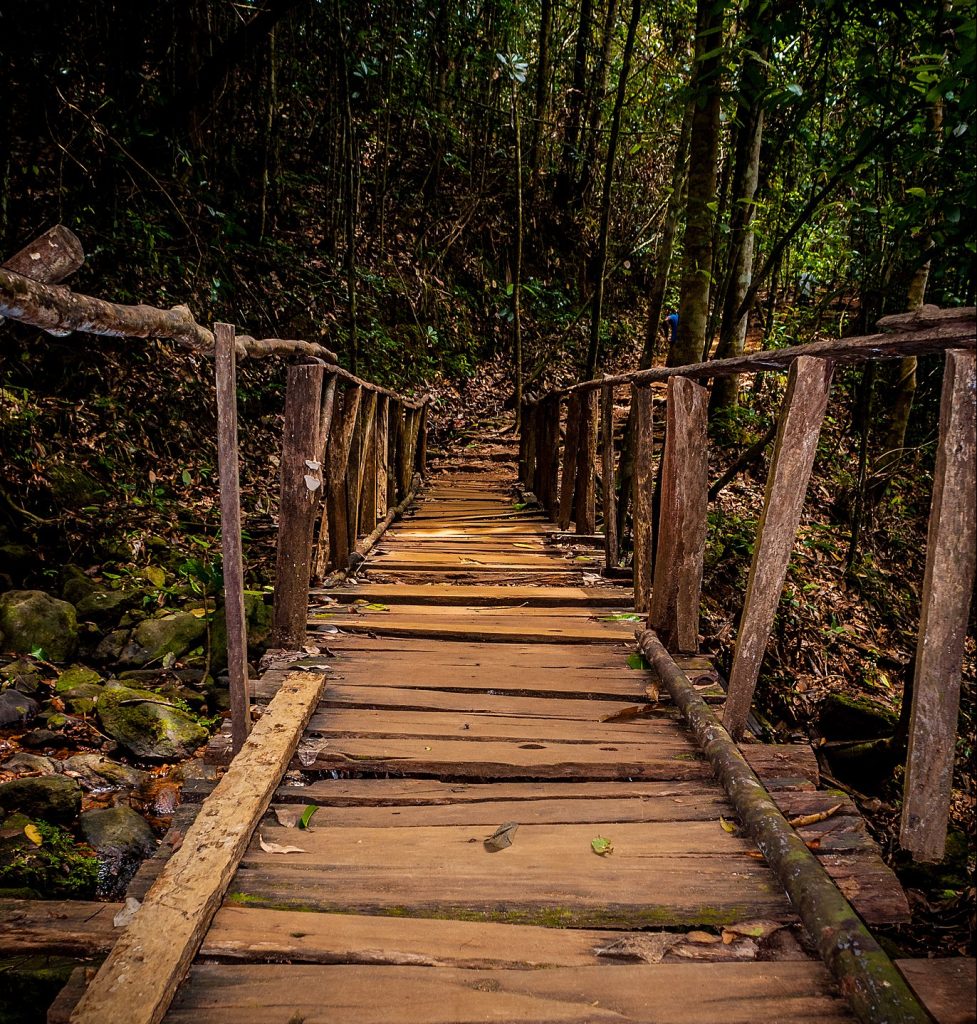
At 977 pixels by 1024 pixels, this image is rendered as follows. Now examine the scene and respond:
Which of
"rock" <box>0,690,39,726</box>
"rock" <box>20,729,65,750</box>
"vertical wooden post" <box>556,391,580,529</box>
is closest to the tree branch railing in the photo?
"vertical wooden post" <box>556,391,580,529</box>

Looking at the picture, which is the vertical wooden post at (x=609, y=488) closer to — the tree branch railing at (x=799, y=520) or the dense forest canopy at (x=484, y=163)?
the tree branch railing at (x=799, y=520)

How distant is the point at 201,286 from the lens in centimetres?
823

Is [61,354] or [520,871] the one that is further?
[61,354]

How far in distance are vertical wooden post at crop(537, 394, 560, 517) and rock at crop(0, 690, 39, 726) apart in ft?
15.8

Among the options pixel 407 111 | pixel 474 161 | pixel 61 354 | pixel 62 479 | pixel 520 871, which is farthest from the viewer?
pixel 474 161

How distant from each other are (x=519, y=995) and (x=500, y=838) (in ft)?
1.78

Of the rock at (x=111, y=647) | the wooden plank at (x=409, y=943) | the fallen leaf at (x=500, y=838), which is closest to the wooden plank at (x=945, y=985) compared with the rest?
the wooden plank at (x=409, y=943)

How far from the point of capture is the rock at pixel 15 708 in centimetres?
431

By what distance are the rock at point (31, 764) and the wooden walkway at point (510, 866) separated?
1754 millimetres

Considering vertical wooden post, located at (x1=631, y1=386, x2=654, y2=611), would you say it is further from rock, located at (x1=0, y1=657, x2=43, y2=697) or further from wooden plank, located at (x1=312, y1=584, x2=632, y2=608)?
rock, located at (x1=0, y1=657, x2=43, y2=697)

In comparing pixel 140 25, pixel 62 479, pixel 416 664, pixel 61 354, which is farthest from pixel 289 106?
pixel 416 664

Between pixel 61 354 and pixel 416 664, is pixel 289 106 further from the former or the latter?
pixel 416 664

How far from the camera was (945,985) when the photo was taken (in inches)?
53.7

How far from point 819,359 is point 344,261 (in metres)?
11.3
